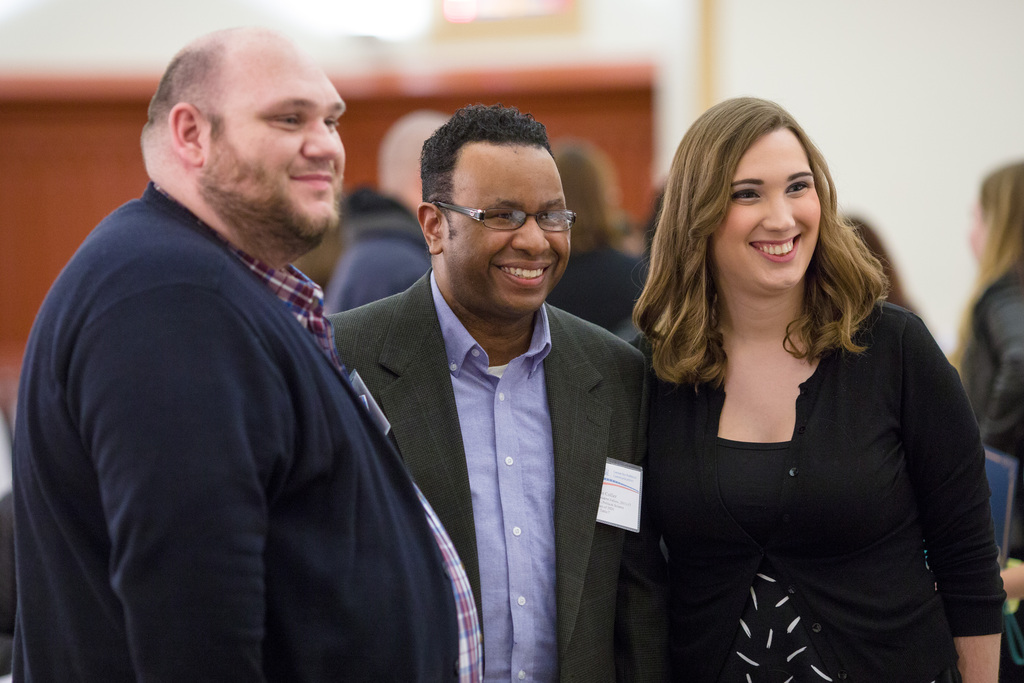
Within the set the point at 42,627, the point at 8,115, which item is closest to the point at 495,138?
the point at 42,627

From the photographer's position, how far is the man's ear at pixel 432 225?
1.78m

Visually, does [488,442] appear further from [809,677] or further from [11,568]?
[11,568]

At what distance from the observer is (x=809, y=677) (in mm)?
1612

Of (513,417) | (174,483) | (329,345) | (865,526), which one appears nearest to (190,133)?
(329,345)

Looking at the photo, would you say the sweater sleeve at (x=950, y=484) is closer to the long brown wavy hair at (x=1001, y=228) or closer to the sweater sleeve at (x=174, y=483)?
the long brown wavy hair at (x=1001, y=228)

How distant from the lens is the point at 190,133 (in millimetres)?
1149

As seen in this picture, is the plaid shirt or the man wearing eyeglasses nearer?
the plaid shirt

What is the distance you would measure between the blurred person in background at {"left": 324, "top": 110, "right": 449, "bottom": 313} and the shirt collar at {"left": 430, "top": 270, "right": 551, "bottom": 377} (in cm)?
115

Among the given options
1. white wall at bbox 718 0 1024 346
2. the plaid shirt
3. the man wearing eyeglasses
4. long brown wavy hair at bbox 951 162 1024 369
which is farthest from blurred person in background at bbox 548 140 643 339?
white wall at bbox 718 0 1024 346

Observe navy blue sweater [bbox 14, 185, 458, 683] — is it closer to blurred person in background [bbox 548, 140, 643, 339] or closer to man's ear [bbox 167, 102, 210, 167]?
man's ear [bbox 167, 102, 210, 167]

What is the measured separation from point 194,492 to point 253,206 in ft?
1.24

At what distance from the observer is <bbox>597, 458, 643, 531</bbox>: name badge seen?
168 centimetres

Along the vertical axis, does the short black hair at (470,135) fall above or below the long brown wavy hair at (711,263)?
above

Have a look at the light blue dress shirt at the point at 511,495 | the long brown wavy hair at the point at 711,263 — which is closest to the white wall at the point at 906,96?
the long brown wavy hair at the point at 711,263
